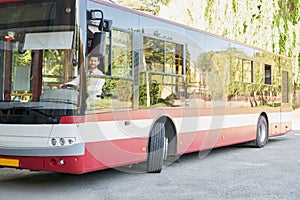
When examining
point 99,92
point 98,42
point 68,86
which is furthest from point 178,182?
point 98,42

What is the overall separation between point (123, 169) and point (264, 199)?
325 centimetres

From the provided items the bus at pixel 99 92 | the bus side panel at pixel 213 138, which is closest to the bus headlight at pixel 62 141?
the bus at pixel 99 92

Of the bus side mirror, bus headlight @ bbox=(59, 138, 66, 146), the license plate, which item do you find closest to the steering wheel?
the bus side mirror

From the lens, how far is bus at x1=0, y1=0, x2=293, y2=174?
270 inches

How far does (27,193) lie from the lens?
7117 mm

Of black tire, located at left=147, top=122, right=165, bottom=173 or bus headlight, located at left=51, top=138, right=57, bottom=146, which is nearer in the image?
bus headlight, located at left=51, top=138, right=57, bottom=146

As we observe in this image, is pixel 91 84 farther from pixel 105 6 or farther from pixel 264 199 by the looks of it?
pixel 264 199

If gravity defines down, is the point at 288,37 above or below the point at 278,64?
above

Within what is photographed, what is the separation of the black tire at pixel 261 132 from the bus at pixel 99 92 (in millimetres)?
3411

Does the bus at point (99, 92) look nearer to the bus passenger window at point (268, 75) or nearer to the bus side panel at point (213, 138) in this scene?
the bus side panel at point (213, 138)

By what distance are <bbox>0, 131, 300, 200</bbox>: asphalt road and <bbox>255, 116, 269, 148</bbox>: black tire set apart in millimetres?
2702

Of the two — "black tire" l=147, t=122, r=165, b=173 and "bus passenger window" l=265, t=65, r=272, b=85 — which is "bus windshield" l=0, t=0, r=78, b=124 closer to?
"black tire" l=147, t=122, r=165, b=173

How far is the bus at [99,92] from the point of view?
22.5 feet

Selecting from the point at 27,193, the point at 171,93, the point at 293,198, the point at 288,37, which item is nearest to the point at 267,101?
the point at 171,93
